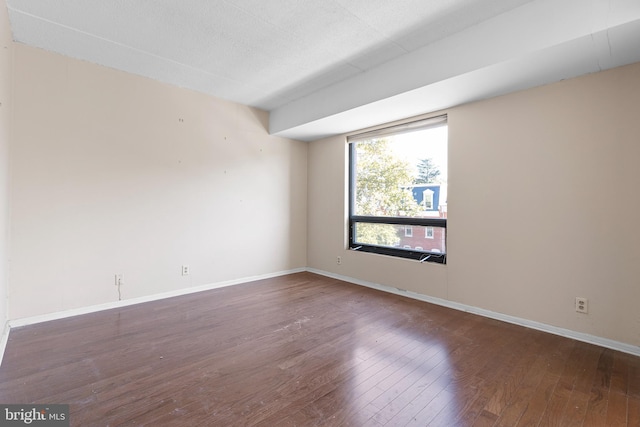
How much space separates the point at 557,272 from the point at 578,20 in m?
2.01

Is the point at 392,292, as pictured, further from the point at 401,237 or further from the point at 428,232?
the point at 428,232

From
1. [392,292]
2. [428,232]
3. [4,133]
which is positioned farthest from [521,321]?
[4,133]

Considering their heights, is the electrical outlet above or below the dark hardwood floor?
above

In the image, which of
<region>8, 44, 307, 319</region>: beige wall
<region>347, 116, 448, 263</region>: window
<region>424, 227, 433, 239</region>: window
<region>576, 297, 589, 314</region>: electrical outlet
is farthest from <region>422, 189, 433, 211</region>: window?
<region>8, 44, 307, 319</region>: beige wall

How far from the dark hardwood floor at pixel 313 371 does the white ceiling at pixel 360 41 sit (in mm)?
2297

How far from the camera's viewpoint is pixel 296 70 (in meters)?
3.25

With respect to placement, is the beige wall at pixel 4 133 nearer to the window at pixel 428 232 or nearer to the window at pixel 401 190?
the window at pixel 401 190

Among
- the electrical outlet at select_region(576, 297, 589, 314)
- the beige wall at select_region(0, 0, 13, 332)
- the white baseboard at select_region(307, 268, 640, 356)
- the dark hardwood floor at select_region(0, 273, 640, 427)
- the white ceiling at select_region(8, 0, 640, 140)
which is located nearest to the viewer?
the dark hardwood floor at select_region(0, 273, 640, 427)

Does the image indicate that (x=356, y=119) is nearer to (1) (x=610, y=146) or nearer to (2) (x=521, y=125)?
(2) (x=521, y=125)

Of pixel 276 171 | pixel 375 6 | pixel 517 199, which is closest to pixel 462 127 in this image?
pixel 517 199

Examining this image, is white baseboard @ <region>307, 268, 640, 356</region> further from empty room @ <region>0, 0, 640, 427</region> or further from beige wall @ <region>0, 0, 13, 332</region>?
beige wall @ <region>0, 0, 13, 332</region>

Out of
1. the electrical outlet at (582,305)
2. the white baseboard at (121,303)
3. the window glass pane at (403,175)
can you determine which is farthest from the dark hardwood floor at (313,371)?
the window glass pane at (403,175)

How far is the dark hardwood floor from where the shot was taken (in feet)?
5.22

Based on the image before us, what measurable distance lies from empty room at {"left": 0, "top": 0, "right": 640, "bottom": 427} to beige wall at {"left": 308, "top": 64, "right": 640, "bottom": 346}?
0.7 inches
